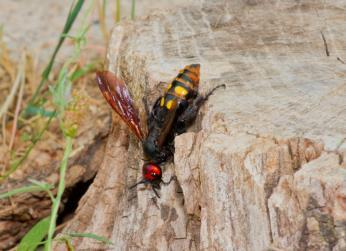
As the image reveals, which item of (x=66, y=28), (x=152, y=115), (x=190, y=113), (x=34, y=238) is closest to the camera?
(x=190, y=113)

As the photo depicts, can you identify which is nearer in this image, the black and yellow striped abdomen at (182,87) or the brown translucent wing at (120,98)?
the black and yellow striped abdomen at (182,87)

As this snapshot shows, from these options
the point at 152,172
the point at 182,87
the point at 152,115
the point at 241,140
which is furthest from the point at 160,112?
the point at 241,140

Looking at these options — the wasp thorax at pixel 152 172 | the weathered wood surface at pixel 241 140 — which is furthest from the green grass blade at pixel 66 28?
the wasp thorax at pixel 152 172

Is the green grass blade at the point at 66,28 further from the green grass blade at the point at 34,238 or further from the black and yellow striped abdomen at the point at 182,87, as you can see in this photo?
the green grass blade at the point at 34,238

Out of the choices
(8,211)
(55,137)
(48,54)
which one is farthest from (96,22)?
(8,211)

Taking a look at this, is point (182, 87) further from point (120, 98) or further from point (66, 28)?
point (66, 28)

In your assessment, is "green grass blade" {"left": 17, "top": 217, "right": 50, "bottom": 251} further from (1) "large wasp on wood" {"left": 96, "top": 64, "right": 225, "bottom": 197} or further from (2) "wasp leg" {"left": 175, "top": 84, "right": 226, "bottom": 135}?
(2) "wasp leg" {"left": 175, "top": 84, "right": 226, "bottom": 135}
